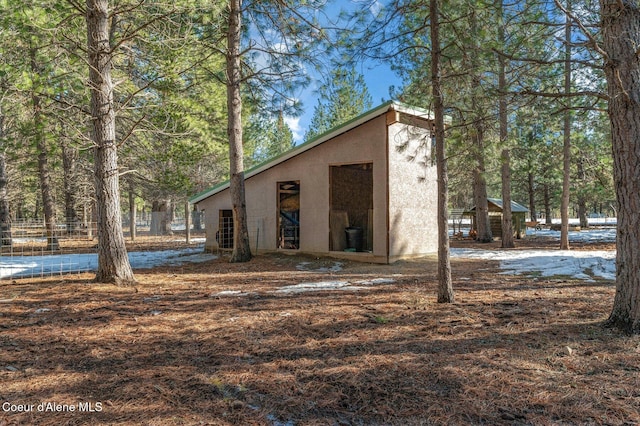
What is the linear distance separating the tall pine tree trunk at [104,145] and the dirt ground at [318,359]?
898 mm

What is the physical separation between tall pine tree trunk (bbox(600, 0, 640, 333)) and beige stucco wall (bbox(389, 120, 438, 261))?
6.10 m

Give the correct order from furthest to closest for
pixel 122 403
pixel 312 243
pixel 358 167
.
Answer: pixel 358 167, pixel 312 243, pixel 122 403

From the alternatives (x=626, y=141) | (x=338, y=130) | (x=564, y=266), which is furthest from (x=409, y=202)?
(x=626, y=141)

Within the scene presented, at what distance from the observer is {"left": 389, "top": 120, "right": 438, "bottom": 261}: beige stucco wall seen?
34.7 ft

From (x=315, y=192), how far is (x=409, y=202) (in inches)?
114

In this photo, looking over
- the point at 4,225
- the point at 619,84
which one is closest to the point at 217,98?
the point at 4,225

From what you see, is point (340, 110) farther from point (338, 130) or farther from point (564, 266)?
point (564, 266)

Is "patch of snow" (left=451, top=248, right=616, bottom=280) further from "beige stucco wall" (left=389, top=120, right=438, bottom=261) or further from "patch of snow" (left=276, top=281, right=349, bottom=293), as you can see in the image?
"patch of snow" (left=276, top=281, right=349, bottom=293)

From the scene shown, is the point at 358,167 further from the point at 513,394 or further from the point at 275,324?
the point at 513,394

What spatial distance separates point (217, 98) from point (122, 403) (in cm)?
1212

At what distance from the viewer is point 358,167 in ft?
45.8

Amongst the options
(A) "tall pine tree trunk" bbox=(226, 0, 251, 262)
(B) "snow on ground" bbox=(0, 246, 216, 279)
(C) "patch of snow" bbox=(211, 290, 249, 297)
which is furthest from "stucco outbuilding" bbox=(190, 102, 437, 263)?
(C) "patch of snow" bbox=(211, 290, 249, 297)

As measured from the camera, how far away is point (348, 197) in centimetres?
1328

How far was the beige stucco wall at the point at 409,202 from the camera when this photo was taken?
34.7 ft
